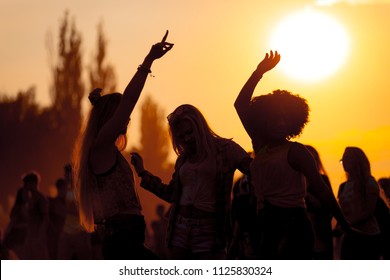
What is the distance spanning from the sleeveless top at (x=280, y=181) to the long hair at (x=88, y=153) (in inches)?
45.1

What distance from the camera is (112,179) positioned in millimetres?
8227

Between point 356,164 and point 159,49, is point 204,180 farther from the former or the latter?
point 356,164

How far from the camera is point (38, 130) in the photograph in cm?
7356

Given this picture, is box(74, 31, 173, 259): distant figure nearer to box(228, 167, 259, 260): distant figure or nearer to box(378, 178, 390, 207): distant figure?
box(228, 167, 259, 260): distant figure

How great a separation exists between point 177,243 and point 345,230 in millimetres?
1303

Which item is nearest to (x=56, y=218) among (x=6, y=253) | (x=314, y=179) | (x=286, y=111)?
(x=6, y=253)

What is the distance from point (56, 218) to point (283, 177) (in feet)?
33.6

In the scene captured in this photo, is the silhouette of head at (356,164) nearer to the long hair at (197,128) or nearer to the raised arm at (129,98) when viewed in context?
the long hair at (197,128)

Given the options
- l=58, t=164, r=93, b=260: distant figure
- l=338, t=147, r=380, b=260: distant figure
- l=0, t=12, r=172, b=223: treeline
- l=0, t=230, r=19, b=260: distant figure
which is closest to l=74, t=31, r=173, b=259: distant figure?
l=338, t=147, r=380, b=260: distant figure

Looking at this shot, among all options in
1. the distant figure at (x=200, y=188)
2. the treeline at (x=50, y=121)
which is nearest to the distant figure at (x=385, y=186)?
→ the distant figure at (x=200, y=188)

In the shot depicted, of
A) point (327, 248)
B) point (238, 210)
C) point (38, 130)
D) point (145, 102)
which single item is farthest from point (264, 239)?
point (145, 102)

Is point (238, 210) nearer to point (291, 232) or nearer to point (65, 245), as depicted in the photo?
point (291, 232)

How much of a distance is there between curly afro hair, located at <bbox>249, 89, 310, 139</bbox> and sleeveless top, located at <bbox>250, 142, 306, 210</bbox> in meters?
0.16
